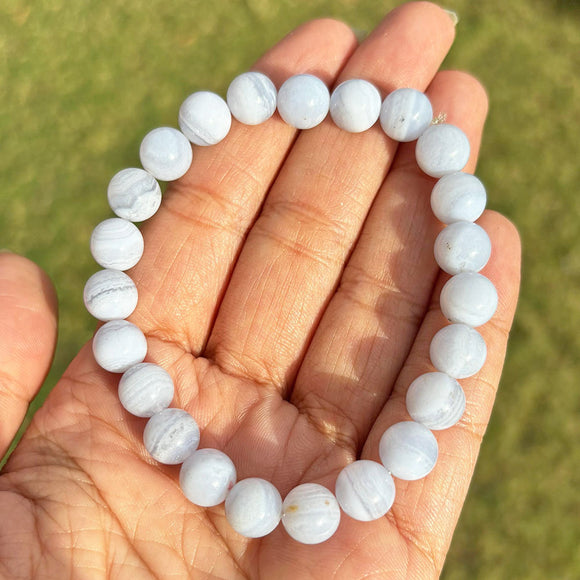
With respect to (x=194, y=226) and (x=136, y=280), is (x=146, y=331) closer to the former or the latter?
(x=136, y=280)

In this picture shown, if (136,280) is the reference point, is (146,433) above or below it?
below

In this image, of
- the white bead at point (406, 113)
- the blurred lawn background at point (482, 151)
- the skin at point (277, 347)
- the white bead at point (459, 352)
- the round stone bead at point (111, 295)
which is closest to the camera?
the skin at point (277, 347)

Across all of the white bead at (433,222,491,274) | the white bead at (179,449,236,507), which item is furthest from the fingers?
the white bead at (433,222,491,274)

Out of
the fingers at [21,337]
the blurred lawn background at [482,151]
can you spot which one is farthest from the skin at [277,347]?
the blurred lawn background at [482,151]

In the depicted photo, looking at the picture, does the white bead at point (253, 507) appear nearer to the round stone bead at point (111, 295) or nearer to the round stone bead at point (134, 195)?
the round stone bead at point (111, 295)

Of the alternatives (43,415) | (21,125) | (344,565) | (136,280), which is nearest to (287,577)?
(344,565)

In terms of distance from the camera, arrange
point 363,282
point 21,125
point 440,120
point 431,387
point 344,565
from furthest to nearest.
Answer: point 21,125 < point 440,120 < point 363,282 < point 431,387 < point 344,565

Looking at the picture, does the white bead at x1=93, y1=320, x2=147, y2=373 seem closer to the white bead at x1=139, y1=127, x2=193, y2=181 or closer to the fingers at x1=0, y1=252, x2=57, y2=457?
the fingers at x1=0, y1=252, x2=57, y2=457

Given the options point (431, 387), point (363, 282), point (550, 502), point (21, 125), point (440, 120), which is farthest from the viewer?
point (21, 125)
